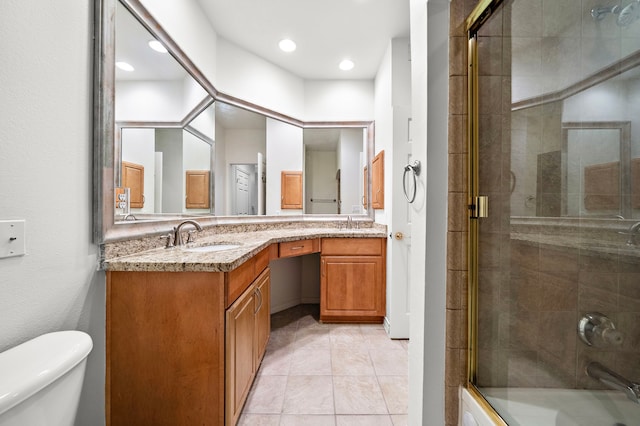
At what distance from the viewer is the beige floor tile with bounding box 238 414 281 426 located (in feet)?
4.33

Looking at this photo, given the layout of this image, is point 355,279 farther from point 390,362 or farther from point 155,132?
point 155,132

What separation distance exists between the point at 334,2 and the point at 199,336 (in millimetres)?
2327

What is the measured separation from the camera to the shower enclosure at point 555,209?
2.91 ft

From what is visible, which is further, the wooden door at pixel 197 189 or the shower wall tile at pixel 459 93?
the wooden door at pixel 197 189

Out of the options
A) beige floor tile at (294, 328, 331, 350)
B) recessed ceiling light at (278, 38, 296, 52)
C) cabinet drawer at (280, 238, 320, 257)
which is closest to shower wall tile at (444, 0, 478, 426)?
beige floor tile at (294, 328, 331, 350)

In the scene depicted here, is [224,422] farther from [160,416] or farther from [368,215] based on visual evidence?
[368,215]

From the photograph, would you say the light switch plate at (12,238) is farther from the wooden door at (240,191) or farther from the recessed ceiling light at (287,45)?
the recessed ceiling light at (287,45)

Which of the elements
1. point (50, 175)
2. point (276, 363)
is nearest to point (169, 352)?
point (50, 175)

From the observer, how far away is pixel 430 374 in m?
1.04

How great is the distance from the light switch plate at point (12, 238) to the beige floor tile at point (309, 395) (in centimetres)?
138

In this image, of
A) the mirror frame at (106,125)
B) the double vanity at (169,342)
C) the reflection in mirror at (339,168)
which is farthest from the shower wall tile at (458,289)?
the reflection in mirror at (339,168)

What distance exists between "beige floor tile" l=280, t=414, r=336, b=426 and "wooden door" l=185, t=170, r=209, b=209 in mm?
1495

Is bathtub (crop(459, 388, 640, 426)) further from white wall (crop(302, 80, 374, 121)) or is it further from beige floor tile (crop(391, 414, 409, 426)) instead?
white wall (crop(302, 80, 374, 121))

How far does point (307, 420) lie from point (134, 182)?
5.12 ft
